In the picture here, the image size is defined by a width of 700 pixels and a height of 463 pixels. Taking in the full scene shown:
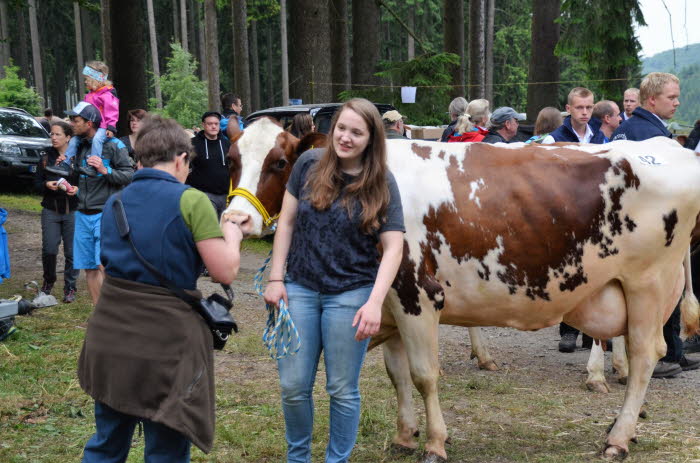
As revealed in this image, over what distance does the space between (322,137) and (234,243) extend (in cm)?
133

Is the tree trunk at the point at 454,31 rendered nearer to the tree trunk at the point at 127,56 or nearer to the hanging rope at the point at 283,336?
the tree trunk at the point at 127,56

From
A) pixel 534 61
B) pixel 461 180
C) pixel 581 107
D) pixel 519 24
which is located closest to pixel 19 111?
pixel 534 61

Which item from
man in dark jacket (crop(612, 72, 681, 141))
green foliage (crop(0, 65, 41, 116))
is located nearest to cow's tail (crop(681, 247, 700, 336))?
man in dark jacket (crop(612, 72, 681, 141))

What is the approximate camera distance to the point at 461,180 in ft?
17.1

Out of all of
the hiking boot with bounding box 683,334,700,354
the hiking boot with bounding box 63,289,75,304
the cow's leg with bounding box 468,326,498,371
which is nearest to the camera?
the cow's leg with bounding box 468,326,498,371

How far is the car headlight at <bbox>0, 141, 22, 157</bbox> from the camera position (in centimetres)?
1888

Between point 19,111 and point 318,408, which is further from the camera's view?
point 19,111

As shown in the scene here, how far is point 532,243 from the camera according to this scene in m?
5.16

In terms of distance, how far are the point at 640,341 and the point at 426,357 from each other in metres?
1.48

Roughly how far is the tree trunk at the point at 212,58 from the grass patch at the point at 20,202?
23.8 feet

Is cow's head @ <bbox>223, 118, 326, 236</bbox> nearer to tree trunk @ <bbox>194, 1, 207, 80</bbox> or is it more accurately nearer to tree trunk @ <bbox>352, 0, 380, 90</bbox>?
tree trunk @ <bbox>352, 0, 380, 90</bbox>

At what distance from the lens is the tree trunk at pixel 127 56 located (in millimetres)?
16562

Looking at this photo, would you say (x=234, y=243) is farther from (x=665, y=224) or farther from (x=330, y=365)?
(x=665, y=224)

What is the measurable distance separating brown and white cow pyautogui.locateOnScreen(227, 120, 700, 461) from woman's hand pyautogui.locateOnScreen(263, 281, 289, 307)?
3.52ft
